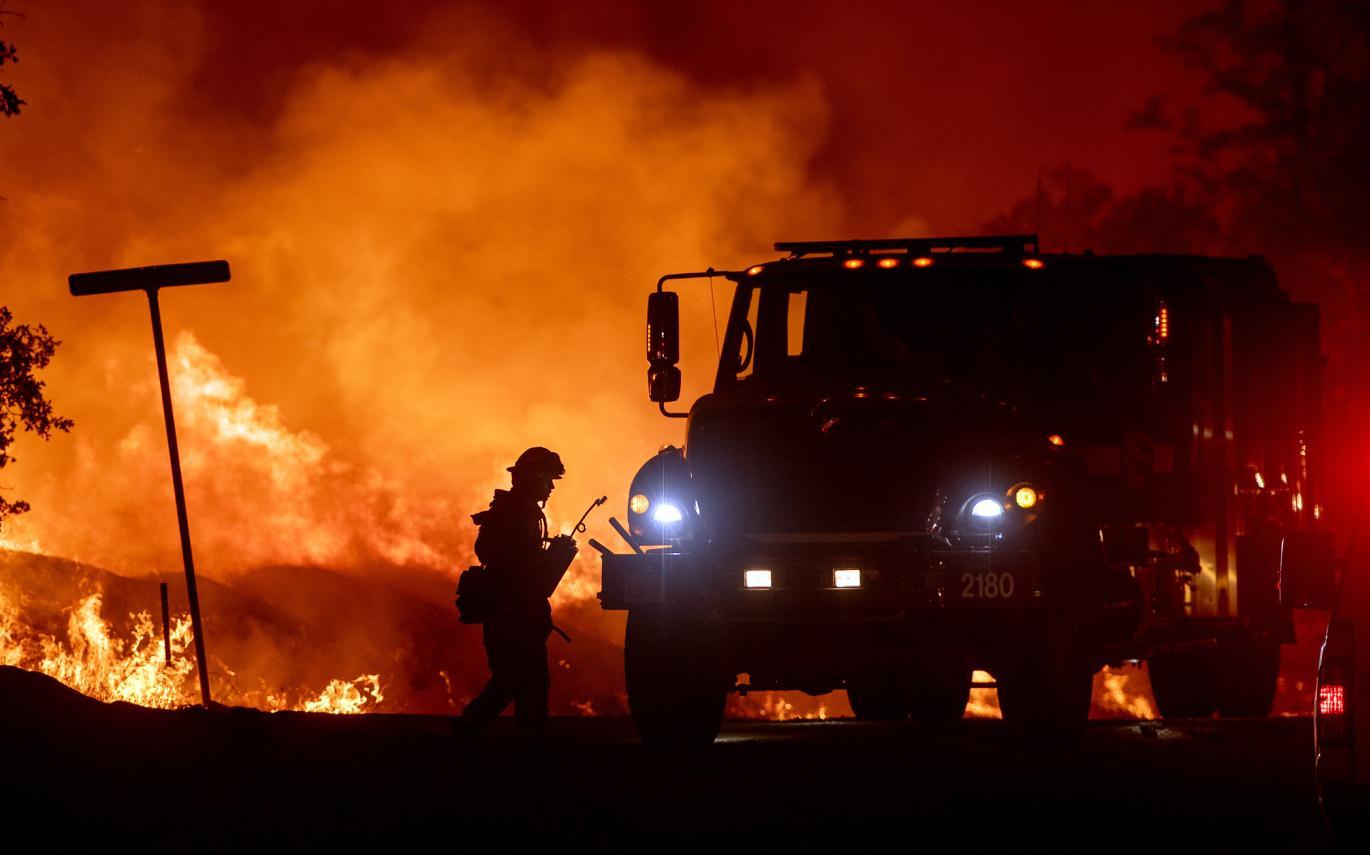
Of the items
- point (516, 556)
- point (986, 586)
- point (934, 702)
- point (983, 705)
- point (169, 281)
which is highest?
point (169, 281)

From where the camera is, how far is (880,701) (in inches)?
765

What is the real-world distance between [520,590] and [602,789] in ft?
9.25

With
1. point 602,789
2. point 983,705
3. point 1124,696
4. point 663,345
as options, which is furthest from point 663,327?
point 1124,696

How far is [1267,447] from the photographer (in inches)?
719

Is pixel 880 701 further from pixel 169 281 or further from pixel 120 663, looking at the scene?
pixel 120 663

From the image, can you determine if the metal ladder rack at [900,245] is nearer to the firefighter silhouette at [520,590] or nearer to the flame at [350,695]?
the firefighter silhouette at [520,590]

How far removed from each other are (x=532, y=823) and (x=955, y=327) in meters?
5.81

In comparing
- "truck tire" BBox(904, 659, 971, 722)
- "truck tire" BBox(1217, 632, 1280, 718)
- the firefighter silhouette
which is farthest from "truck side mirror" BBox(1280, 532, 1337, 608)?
"truck tire" BBox(904, 659, 971, 722)

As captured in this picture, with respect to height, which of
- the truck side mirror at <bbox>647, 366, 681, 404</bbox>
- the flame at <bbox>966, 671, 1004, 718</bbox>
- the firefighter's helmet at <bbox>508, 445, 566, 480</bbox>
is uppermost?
the truck side mirror at <bbox>647, 366, 681, 404</bbox>

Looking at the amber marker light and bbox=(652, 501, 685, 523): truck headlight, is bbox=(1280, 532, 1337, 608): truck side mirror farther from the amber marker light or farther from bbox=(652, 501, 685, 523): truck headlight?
bbox=(652, 501, 685, 523): truck headlight

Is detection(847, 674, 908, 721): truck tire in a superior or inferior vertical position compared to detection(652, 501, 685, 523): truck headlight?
inferior

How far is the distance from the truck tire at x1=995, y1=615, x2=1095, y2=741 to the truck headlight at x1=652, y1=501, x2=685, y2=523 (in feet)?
7.00

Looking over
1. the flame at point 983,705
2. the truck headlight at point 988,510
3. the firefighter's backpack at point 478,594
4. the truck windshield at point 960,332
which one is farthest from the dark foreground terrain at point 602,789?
the flame at point 983,705

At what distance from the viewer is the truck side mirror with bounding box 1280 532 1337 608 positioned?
8.24 metres
